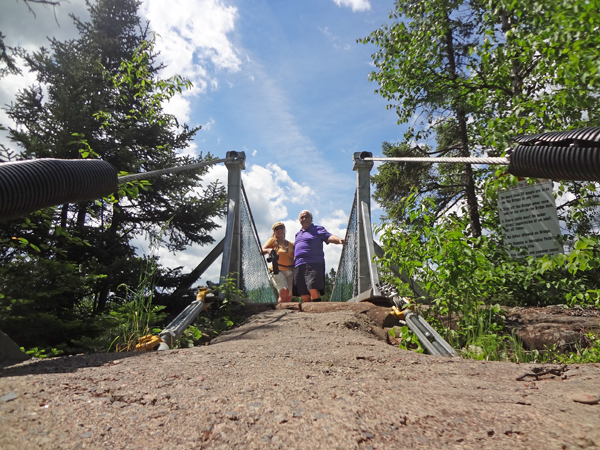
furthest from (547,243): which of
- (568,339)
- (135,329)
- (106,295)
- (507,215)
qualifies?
(106,295)

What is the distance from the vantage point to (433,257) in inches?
95.2

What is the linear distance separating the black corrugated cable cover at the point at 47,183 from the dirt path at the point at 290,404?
464mm

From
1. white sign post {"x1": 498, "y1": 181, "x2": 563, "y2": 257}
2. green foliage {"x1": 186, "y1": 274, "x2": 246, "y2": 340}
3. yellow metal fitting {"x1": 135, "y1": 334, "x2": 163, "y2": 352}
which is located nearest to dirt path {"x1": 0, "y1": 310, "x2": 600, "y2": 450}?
yellow metal fitting {"x1": 135, "y1": 334, "x2": 163, "y2": 352}

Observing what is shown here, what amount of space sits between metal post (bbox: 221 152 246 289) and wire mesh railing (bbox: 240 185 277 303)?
0.11 metres

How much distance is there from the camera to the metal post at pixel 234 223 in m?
4.34

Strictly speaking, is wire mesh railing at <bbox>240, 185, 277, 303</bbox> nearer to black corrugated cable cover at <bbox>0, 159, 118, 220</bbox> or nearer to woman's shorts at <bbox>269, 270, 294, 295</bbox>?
woman's shorts at <bbox>269, 270, 294, 295</bbox>

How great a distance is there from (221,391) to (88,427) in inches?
15.3

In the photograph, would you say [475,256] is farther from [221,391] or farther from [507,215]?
[507,215]

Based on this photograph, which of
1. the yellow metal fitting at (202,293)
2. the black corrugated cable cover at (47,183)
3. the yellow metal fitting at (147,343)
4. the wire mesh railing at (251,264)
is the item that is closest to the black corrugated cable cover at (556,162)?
the black corrugated cable cover at (47,183)

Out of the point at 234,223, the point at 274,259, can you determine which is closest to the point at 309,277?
the point at 274,259

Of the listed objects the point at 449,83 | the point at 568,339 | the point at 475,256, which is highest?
the point at 449,83

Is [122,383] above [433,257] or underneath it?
underneath

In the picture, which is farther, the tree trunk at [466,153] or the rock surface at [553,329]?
the tree trunk at [466,153]

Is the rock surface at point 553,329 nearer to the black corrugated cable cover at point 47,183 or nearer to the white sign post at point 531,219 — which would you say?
the white sign post at point 531,219
